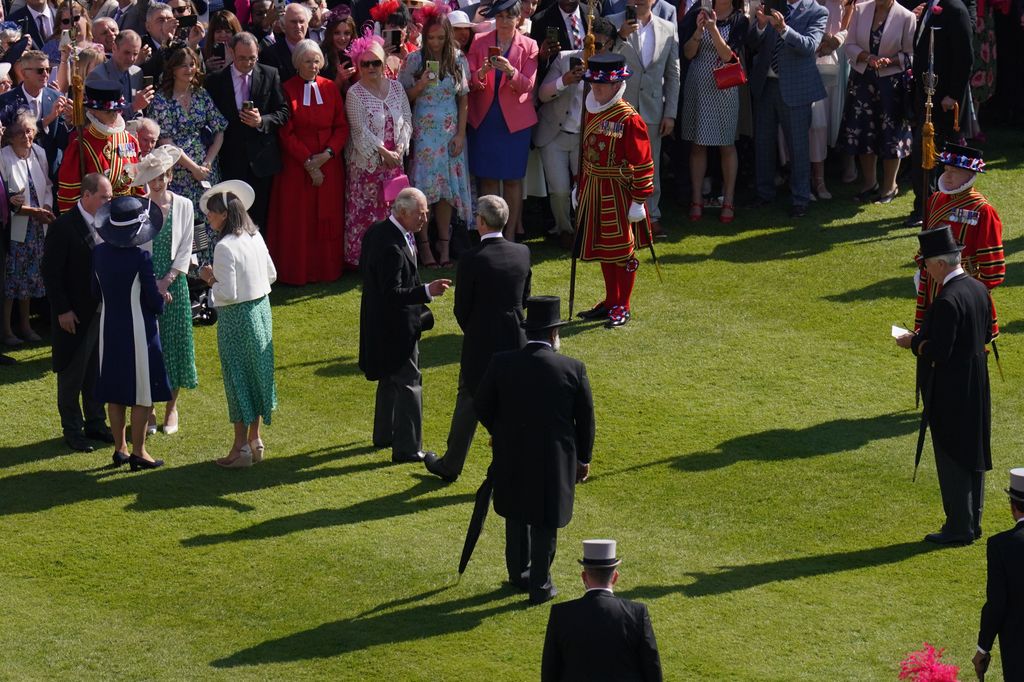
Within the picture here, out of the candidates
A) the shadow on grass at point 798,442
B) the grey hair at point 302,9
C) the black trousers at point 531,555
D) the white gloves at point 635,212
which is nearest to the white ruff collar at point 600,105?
the white gloves at point 635,212

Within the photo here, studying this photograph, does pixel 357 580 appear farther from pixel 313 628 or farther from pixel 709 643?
pixel 709 643

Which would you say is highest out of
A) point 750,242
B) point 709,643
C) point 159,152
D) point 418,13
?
point 418,13

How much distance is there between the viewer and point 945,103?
51.0ft

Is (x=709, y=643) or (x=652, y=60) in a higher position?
(x=652, y=60)

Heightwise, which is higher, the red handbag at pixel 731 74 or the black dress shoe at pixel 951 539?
the red handbag at pixel 731 74

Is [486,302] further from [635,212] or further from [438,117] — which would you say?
[438,117]

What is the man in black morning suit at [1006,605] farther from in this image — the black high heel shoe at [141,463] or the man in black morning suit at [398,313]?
the black high heel shoe at [141,463]

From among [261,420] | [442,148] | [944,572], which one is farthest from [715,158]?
[944,572]

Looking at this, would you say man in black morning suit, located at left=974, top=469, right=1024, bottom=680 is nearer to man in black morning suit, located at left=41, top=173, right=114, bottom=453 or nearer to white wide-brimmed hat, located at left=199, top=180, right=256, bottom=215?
white wide-brimmed hat, located at left=199, top=180, right=256, bottom=215

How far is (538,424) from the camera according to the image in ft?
30.3

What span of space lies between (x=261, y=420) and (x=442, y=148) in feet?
12.7

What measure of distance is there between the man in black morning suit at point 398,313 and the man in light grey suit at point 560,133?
4.31 metres

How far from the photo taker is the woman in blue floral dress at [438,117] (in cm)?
1480

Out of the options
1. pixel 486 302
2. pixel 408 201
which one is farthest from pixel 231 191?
pixel 486 302
